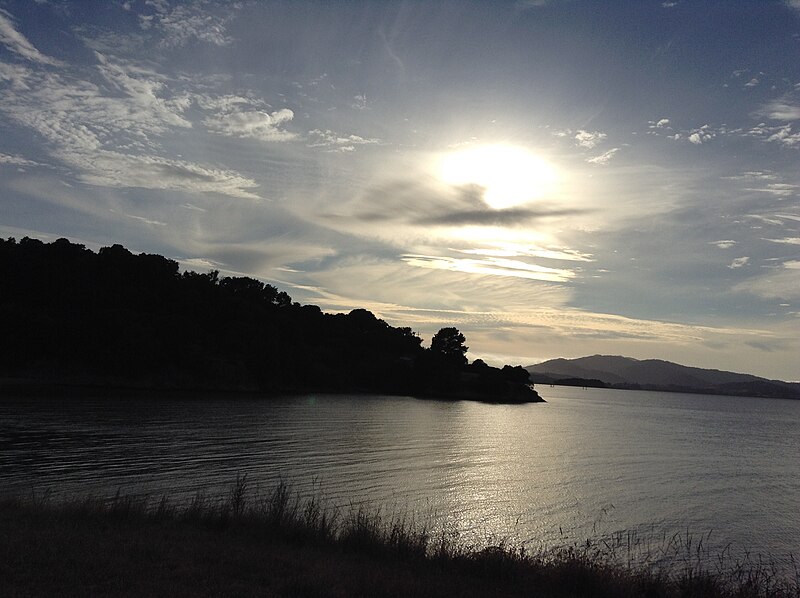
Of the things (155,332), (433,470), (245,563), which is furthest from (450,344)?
→ (245,563)

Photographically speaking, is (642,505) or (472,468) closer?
(642,505)

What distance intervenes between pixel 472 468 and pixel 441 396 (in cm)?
13707

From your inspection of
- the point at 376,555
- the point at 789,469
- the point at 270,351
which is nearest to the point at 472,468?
the point at 376,555

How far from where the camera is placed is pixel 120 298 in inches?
5217

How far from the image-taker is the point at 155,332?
404 feet

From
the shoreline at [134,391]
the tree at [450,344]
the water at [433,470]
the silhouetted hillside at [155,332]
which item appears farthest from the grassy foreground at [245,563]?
the tree at [450,344]

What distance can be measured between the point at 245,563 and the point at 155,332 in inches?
4743

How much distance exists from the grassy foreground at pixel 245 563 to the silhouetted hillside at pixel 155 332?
358 ft

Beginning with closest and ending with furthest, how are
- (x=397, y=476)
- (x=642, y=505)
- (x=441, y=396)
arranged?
(x=642, y=505) < (x=397, y=476) < (x=441, y=396)

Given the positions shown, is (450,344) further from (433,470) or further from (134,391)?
(433,470)

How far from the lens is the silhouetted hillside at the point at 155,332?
375 ft

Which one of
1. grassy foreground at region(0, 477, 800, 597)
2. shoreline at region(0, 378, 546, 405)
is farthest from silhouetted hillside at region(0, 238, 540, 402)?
grassy foreground at region(0, 477, 800, 597)

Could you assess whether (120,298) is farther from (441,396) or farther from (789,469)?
(789,469)

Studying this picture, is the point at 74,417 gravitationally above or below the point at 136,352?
below
